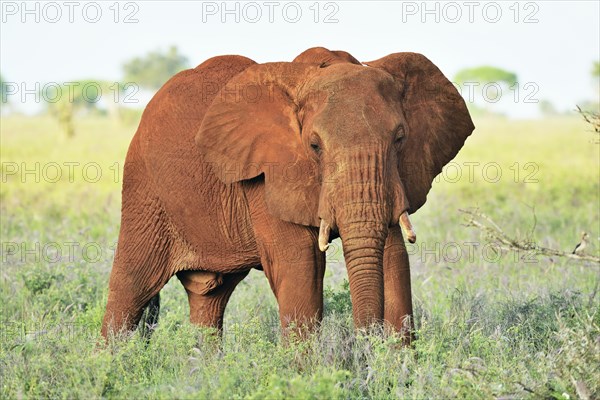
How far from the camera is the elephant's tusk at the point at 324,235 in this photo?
6.16 m

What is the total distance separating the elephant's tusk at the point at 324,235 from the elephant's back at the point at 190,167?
97 centimetres

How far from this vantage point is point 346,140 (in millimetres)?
6051

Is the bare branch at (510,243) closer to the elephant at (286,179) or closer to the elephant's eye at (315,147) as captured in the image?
the elephant at (286,179)

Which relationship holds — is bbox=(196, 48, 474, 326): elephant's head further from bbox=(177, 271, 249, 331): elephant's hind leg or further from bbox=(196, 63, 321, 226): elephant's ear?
bbox=(177, 271, 249, 331): elephant's hind leg

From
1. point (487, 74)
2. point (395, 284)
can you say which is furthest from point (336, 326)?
point (487, 74)

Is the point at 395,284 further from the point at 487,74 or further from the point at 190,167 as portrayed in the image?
the point at 487,74

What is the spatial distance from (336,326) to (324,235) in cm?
90

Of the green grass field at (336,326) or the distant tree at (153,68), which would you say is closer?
the green grass field at (336,326)

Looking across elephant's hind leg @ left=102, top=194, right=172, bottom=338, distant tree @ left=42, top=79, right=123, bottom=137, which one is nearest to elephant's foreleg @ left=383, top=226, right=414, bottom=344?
elephant's hind leg @ left=102, top=194, right=172, bottom=338

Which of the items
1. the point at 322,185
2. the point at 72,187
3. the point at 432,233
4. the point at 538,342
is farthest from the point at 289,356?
the point at 72,187

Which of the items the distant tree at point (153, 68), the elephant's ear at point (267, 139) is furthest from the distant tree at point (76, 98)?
the elephant's ear at point (267, 139)

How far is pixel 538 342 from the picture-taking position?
714cm

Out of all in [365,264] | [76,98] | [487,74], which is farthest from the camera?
[487,74]

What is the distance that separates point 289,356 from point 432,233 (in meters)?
6.59
